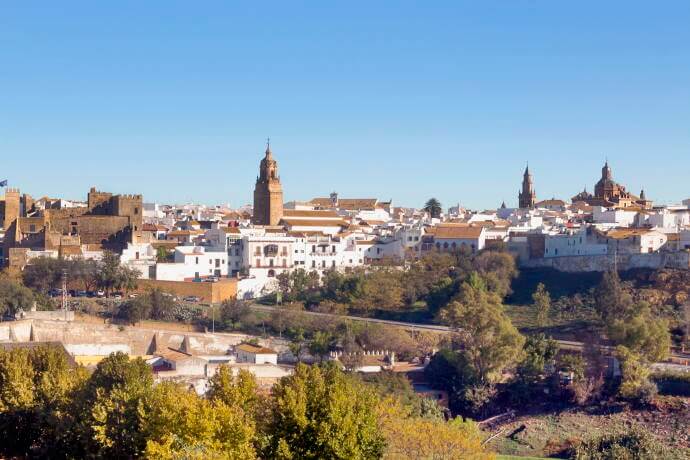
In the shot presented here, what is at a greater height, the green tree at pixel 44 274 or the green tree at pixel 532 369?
the green tree at pixel 44 274

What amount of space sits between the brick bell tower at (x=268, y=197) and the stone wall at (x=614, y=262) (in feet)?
52.8

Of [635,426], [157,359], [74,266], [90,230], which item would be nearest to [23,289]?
[74,266]

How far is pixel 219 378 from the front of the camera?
25047 mm

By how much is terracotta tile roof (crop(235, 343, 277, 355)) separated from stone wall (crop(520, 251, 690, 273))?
18.1m

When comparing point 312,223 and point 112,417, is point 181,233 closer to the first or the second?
point 312,223

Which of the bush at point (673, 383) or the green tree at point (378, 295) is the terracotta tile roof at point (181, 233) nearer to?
the green tree at point (378, 295)

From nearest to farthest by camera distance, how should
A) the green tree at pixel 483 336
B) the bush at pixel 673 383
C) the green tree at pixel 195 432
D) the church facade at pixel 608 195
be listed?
the green tree at pixel 195 432, the bush at pixel 673 383, the green tree at pixel 483 336, the church facade at pixel 608 195

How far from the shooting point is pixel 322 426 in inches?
867

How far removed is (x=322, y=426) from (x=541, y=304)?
25986 mm

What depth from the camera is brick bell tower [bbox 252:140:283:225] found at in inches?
2453

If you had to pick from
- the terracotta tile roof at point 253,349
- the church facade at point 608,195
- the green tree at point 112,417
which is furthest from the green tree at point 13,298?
the church facade at point 608,195

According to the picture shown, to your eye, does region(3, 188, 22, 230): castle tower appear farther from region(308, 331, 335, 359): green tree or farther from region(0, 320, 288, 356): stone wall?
region(308, 331, 335, 359): green tree

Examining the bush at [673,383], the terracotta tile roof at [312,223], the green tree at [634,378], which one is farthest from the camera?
the terracotta tile roof at [312,223]

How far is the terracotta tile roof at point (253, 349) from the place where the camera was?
3976cm
